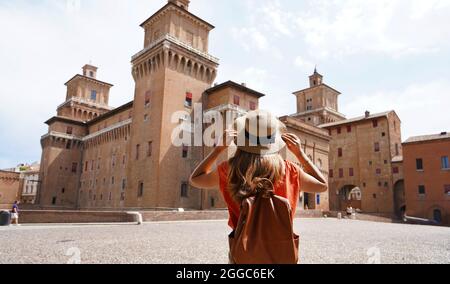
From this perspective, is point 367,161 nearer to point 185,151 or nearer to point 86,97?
point 185,151

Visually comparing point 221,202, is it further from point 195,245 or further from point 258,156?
point 258,156

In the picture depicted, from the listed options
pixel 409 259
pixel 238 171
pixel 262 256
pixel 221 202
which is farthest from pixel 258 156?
pixel 221 202

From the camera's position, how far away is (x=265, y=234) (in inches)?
68.0

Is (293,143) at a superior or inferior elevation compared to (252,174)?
superior

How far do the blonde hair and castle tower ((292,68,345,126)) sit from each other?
58.5m

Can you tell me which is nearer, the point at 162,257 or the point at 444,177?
the point at 162,257

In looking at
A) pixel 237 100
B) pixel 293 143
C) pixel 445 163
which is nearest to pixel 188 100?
pixel 237 100

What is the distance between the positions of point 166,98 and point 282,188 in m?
30.5

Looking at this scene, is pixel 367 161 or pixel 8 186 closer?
pixel 367 161

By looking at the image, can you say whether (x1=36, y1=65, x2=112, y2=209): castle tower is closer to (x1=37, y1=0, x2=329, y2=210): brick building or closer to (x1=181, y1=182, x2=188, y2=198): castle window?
(x1=37, y1=0, x2=329, y2=210): brick building

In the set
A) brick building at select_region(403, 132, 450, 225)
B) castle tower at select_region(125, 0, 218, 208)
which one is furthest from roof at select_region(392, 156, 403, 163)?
castle tower at select_region(125, 0, 218, 208)

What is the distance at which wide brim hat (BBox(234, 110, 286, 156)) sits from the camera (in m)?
1.93

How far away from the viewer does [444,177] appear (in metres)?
34.8

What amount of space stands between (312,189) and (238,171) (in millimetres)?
677
